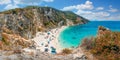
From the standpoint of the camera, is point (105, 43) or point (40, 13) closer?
point (105, 43)

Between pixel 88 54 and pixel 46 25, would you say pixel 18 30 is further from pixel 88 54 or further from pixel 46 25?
pixel 88 54

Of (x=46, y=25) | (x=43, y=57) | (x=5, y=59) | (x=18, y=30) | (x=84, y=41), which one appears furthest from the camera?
(x=46, y=25)

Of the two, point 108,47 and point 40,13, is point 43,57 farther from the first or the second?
point 40,13

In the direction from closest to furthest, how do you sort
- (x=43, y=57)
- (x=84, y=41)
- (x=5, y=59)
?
(x=5, y=59) < (x=43, y=57) < (x=84, y=41)

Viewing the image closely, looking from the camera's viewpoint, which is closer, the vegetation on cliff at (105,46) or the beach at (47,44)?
the vegetation on cliff at (105,46)

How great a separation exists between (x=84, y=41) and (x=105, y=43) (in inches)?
125

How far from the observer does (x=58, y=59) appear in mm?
18797

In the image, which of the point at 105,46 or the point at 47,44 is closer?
the point at 105,46

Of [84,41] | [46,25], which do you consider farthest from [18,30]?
[84,41]

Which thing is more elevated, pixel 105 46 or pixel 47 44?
pixel 105 46

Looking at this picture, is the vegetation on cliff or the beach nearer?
the vegetation on cliff

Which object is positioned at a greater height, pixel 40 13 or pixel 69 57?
pixel 40 13

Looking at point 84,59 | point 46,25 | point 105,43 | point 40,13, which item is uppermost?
point 40,13

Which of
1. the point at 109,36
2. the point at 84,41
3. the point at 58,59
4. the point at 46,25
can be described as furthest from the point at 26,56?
the point at 46,25
